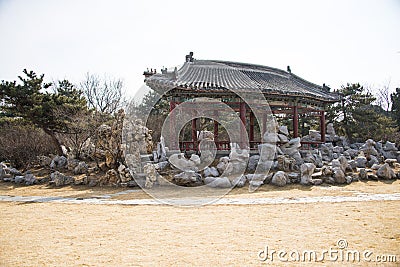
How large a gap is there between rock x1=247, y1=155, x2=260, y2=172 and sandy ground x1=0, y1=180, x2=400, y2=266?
4051 millimetres

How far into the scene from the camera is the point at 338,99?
50.0 feet

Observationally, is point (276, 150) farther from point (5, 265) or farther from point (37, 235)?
point (5, 265)

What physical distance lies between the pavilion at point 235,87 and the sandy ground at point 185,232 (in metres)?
5.85

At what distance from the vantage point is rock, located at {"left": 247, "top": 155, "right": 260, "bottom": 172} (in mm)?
10734

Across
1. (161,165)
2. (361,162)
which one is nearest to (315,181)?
(361,162)

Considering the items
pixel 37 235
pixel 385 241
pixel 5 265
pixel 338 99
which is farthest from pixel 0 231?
pixel 338 99

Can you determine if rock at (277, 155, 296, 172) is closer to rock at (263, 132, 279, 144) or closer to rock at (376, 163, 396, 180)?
rock at (263, 132, 279, 144)

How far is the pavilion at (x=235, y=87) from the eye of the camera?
11.6 m

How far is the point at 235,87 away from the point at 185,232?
8.31 meters

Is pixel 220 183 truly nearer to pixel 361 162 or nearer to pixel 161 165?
pixel 161 165

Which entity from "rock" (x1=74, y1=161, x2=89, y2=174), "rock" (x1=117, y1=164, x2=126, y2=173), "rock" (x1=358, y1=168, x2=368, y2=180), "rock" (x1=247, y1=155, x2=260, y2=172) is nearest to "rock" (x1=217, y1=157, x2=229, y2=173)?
"rock" (x1=247, y1=155, x2=260, y2=172)

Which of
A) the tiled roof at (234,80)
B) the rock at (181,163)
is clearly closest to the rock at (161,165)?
the rock at (181,163)

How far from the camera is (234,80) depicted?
43.4 ft

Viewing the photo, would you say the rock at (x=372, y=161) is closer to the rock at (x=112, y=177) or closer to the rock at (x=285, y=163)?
the rock at (x=285, y=163)
